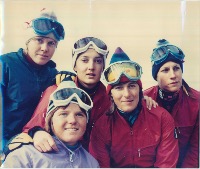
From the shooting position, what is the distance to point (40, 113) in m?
2.93

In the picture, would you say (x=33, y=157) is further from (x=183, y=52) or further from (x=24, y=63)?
(x=183, y=52)

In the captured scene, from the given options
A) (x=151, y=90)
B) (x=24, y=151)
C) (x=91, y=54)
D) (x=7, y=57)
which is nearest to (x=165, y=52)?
(x=151, y=90)

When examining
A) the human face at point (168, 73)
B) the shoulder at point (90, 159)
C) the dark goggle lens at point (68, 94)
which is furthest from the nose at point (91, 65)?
the shoulder at point (90, 159)

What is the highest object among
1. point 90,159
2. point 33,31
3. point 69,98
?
point 33,31

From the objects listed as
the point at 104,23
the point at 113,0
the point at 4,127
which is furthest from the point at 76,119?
the point at 113,0

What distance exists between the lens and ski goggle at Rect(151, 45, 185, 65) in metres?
2.98

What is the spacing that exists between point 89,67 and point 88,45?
0.18 metres

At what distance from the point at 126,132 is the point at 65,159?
1.80 feet

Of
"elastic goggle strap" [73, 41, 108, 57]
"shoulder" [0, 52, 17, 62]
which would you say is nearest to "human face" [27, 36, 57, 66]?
"shoulder" [0, 52, 17, 62]

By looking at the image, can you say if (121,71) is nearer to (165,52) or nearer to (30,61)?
(165,52)

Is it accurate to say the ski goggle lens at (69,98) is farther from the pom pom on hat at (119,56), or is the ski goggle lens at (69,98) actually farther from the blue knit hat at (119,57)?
the pom pom on hat at (119,56)

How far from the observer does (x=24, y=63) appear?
2.93 metres

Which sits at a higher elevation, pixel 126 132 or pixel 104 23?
pixel 104 23

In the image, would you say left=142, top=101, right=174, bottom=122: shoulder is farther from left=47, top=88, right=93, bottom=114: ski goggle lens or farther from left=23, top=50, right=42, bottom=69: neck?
left=23, top=50, right=42, bottom=69: neck
